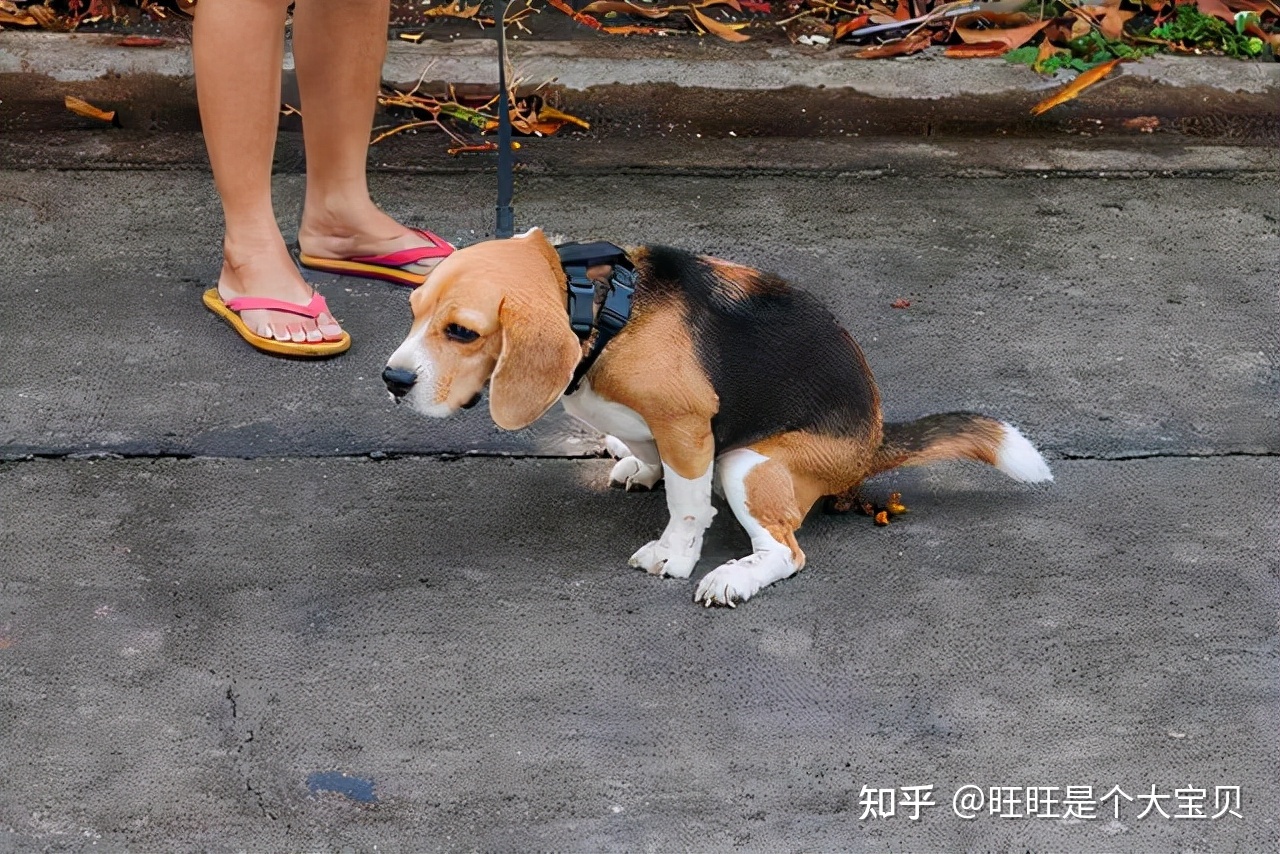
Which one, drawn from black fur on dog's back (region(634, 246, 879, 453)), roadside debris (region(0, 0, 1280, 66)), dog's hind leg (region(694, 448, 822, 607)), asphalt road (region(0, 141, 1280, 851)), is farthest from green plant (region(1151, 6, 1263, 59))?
dog's hind leg (region(694, 448, 822, 607))

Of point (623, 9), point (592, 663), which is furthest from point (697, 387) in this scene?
point (623, 9)

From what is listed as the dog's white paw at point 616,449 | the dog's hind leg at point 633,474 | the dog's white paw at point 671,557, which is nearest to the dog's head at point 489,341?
the dog's white paw at point 671,557

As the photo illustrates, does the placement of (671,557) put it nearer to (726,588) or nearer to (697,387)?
(726,588)

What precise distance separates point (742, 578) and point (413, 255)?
1694 millimetres

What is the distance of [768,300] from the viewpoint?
124 inches

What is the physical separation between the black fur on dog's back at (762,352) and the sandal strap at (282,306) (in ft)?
4.13

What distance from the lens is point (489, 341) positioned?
2812mm

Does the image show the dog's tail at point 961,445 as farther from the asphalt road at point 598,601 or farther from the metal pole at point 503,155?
the metal pole at point 503,155

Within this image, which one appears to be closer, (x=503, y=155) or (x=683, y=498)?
(x=683, y=498)

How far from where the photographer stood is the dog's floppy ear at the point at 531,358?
9.11 feet

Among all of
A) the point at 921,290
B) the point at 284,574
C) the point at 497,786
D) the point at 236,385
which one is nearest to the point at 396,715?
the point at 497,786

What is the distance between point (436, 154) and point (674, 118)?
35.5 inches

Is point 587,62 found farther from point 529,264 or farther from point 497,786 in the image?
point 497,786

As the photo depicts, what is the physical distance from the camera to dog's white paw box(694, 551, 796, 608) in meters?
3.08
